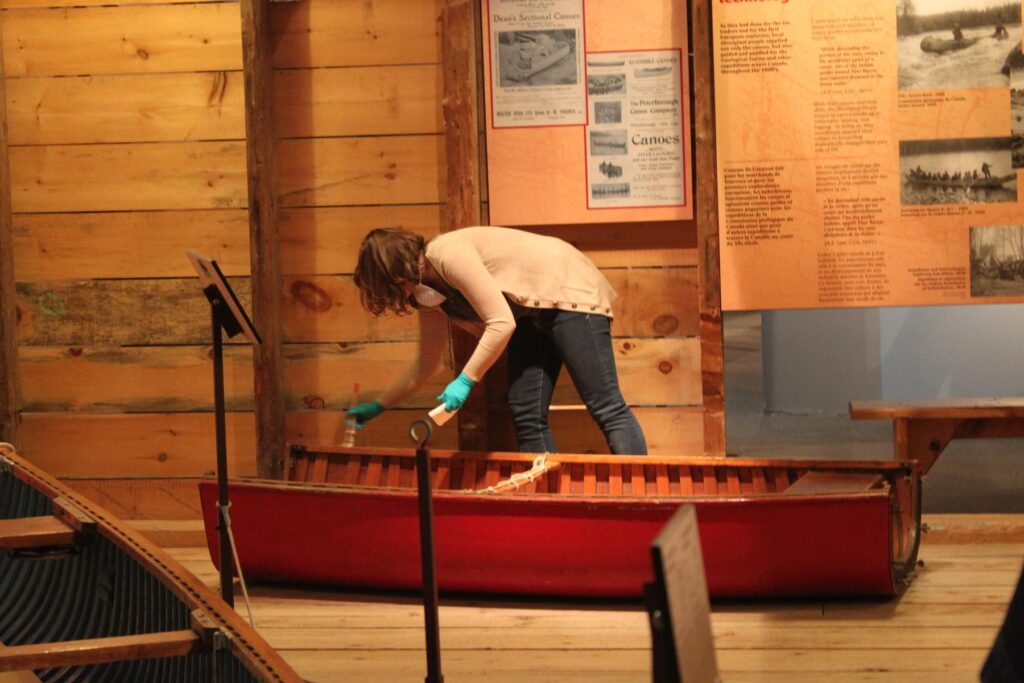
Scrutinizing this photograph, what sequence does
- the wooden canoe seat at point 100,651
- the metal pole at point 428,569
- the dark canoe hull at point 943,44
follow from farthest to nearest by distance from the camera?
the dark canoe hull at point 943,44 → the metal pole at point 428,569 → the wooden canoe seat at point 100,651

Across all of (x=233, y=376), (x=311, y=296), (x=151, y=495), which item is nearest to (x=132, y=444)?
(x=151, y=495)

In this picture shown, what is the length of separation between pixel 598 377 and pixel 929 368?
7.90ft

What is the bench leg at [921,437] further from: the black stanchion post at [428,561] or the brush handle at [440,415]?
the black stanchion post at [428,561]

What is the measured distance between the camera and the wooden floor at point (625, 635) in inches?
135

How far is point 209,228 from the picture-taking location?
5.31 meters

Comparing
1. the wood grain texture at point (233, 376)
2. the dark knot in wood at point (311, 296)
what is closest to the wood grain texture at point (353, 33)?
the dark knot in wood at point (311, 296)

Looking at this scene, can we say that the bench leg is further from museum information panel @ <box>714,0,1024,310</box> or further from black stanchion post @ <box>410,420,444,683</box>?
black stanchion post @ <box>410,420,444,683</box>

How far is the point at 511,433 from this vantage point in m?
5.20

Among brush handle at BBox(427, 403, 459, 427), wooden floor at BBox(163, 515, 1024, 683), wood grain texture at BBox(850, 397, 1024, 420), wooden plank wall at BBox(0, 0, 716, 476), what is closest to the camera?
wooden floor at BBox(163, 515, 1024, 683)

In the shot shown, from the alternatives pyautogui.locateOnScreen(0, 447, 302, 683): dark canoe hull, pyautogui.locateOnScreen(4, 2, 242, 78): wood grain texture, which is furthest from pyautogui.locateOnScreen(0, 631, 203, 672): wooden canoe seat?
pyautogui.locateOnScreen(4, 2, 242, 78): wood grain texture

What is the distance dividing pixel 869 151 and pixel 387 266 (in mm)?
1903

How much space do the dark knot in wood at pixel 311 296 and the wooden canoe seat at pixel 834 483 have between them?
2.06m

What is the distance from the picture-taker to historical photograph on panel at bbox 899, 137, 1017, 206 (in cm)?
484

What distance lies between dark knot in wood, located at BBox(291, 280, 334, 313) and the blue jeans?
3.06 feet
